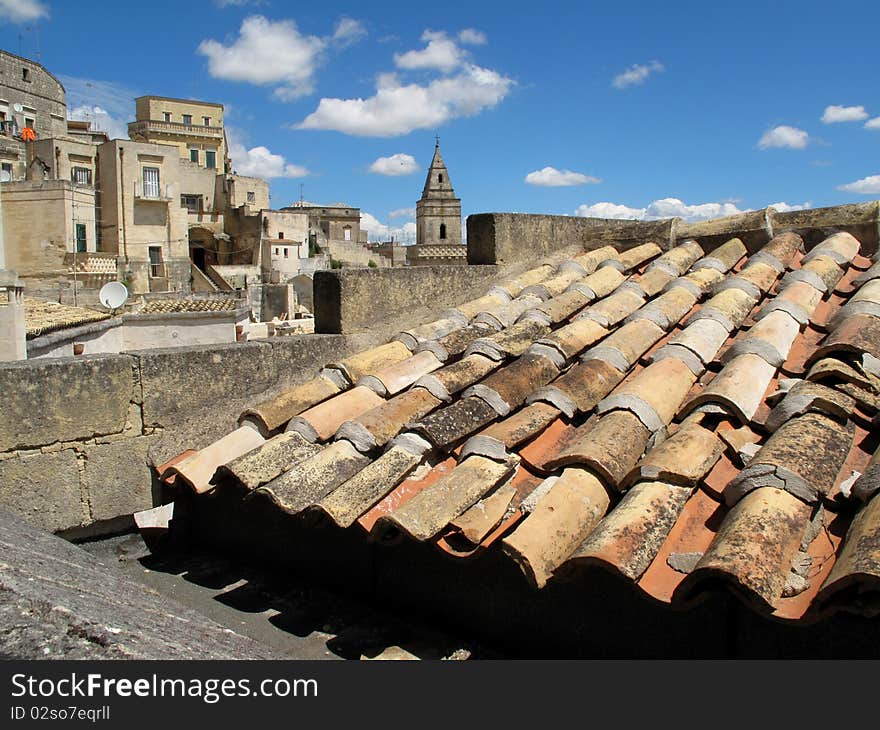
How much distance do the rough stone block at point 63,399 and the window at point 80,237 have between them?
4147 centimetres

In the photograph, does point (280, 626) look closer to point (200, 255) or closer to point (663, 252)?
point (663, 252)

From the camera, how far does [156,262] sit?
4497 centimetres

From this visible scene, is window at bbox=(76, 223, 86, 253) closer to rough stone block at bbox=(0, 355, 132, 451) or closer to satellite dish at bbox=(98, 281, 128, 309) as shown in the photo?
satellite dish at bbox=(98, 281, 128, 309)

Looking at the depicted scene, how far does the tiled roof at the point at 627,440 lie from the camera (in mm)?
2506

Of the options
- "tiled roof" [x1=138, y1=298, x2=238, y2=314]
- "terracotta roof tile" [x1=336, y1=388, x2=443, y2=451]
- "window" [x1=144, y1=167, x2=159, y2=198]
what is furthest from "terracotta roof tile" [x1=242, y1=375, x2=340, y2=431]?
"window" [x1=144, y1=167, x2=159, y2=198]

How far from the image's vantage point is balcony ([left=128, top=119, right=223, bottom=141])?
5838 centimetres

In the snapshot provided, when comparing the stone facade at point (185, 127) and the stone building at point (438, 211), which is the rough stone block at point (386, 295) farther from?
the stone facade at point (185, 127)

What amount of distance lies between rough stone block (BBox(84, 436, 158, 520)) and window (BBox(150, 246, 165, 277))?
42907mm

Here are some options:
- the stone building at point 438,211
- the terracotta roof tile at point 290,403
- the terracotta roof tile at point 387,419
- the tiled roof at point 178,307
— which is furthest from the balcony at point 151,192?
the terracotta roof tile at point 387,419

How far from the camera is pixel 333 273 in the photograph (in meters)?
5.14

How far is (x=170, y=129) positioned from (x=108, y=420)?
61.6 m
